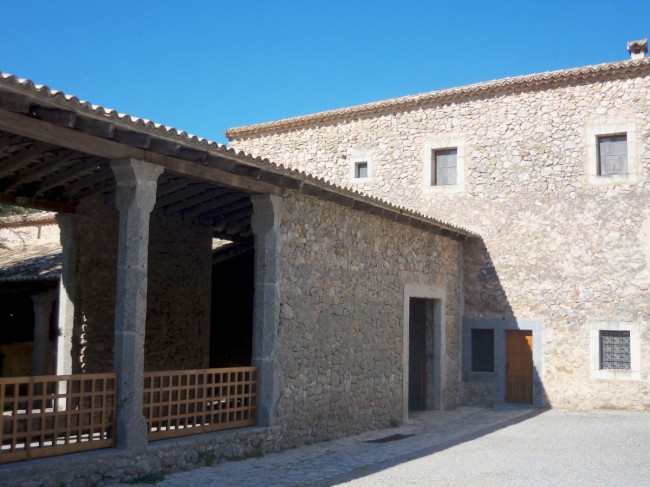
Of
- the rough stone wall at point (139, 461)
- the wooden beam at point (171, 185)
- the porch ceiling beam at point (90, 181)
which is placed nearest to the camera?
the rough stone wall at point (139, 461)

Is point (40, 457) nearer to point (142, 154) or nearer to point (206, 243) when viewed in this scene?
point (142, 154)

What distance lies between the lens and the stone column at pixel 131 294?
7355 mm

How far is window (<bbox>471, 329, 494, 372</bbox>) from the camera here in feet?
51.1

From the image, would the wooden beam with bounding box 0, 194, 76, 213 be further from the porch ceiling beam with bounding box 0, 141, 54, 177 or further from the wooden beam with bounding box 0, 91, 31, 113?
the wooden beam with bounding box 0, 91, 31, 113

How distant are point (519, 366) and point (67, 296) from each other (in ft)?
30.5

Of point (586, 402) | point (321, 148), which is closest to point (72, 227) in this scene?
point (321, 148)

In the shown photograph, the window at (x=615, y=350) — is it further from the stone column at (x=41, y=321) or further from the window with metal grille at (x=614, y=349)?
the stone column at (x=41, y=321)

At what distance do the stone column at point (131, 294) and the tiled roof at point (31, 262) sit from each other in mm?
4740

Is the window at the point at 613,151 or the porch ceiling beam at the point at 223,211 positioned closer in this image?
the porch ceiling beam at the point at 223,211

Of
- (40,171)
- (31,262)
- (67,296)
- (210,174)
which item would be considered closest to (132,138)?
(210,174)

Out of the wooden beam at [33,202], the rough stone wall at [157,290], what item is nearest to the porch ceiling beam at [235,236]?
the rough stone wall at [157,290]

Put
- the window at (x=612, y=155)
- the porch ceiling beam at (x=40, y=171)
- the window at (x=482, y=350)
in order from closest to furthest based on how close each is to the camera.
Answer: the porch ceiling beam at (x=40, y=171) → the window at (x=612, y=155) → the window at (x=482, y=350)

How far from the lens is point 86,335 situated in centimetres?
1034

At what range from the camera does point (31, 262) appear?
43.1 ft
